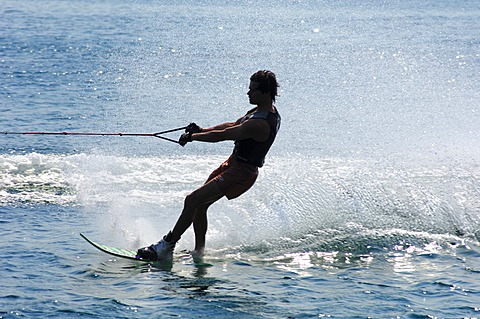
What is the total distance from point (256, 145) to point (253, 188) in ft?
8.66

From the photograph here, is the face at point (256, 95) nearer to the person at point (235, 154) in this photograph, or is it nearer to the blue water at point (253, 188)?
the person at point (235, 154)

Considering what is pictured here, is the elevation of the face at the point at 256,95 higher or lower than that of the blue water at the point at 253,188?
higher

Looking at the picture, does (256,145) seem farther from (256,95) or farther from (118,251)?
(118,251)

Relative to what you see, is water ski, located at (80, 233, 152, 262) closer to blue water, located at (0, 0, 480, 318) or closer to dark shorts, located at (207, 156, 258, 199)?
blue water, located at (0, 0, 480, 318)

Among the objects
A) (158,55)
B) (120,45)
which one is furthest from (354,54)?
(120,45)

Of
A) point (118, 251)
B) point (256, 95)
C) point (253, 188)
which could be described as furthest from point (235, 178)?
point (253, 188)

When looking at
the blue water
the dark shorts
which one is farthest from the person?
the blue water

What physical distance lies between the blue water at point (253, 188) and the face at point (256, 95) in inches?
59.7

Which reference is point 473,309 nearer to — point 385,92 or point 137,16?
point 385,92

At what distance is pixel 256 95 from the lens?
263 inches

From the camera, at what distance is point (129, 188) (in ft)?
33.1


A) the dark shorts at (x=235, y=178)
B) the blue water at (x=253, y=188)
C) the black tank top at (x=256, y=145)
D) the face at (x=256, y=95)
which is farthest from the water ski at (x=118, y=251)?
the face at (x=256, y=95)

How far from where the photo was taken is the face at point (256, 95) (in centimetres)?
667

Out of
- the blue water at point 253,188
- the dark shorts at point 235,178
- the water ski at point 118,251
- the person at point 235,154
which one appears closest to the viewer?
the blue water at point 253,188
